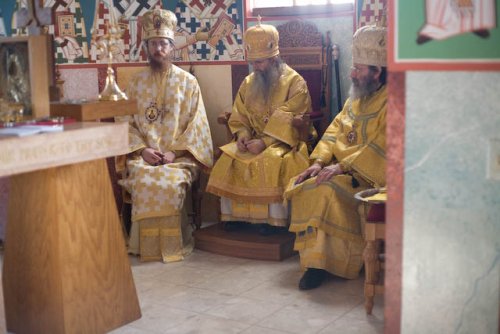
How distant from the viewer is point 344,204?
4.74 m

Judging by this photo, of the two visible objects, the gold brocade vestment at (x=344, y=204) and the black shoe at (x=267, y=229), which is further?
the black shoe at (x=267, y=229)

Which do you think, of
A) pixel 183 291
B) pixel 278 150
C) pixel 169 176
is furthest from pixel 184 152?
pixel 183 291

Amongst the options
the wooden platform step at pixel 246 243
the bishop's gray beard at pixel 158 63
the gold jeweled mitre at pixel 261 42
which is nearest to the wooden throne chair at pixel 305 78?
the wooden platform step at pixel 246 243

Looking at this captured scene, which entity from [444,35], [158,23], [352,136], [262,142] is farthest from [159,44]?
[444,35]

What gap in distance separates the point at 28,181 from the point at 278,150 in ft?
7.21

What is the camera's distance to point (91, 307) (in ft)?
12.8

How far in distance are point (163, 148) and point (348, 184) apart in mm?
1803

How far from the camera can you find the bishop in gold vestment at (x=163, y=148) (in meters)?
5.53

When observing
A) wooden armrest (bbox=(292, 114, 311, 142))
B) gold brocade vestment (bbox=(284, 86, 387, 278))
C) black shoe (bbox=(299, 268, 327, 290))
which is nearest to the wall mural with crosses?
wooden armrest (bbox=(292, 114, 311, 142))

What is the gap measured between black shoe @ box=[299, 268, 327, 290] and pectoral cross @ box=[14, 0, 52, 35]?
2.19m

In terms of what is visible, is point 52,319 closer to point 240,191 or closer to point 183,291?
point 183,291

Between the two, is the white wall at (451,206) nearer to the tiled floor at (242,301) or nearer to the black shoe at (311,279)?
the tiled floor at (242,301)

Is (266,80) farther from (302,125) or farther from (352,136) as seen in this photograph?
(352,136)

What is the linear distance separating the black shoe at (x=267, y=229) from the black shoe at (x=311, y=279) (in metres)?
0.90
